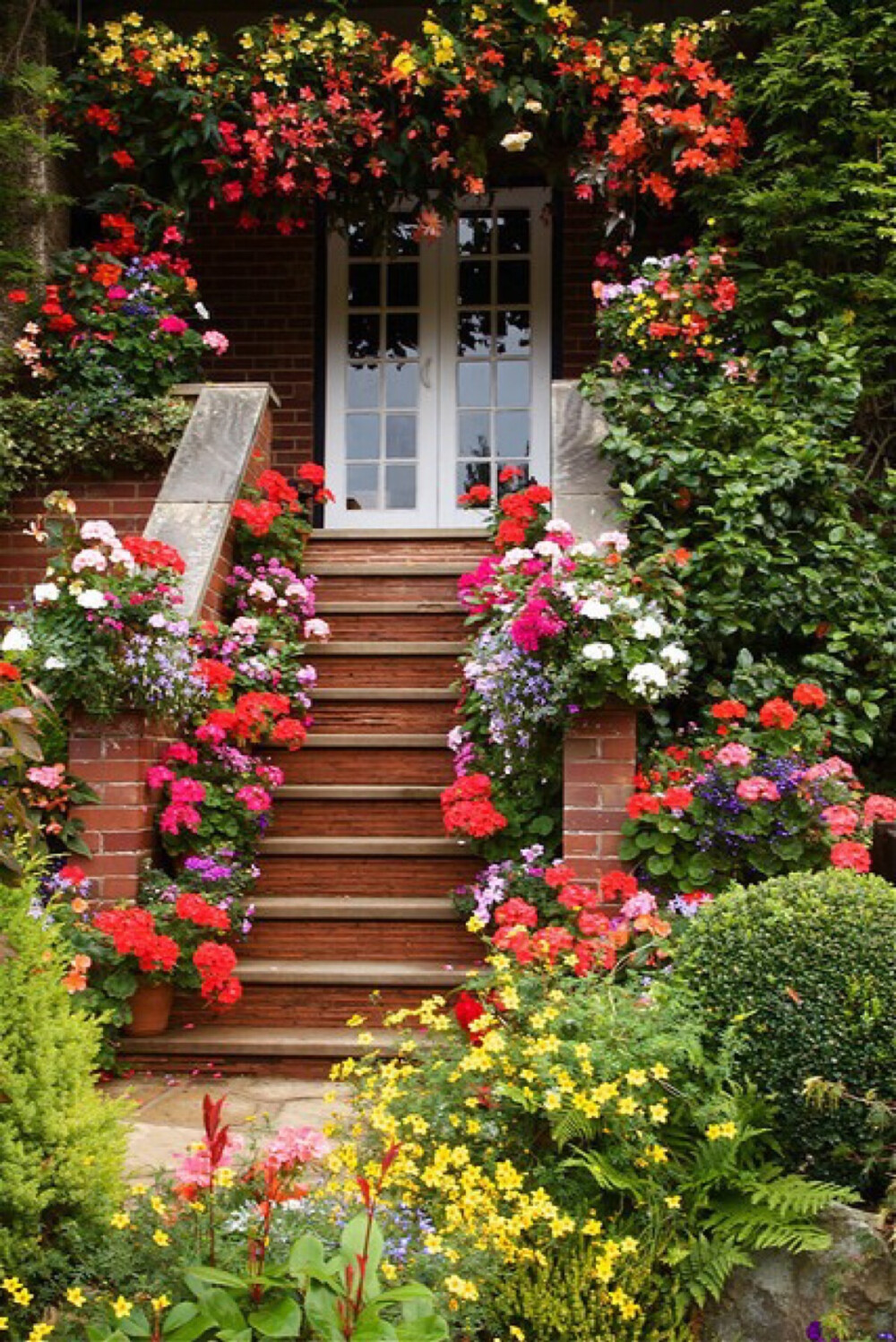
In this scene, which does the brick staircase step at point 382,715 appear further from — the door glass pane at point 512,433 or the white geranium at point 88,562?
the door glass pane at point 512,433

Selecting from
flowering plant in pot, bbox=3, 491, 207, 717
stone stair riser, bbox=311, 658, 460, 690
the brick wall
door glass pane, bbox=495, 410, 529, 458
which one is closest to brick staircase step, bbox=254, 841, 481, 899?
flowering plant in pot, bbox=3, 491, 207, 717

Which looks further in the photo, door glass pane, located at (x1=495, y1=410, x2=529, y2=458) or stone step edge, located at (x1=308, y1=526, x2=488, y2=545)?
door glass pane, located at (x1=495, y1=410, x2=529, y2=458)

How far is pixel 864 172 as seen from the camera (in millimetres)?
5934

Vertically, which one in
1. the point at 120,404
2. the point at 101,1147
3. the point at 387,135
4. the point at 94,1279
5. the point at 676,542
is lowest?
the point at 94,1279

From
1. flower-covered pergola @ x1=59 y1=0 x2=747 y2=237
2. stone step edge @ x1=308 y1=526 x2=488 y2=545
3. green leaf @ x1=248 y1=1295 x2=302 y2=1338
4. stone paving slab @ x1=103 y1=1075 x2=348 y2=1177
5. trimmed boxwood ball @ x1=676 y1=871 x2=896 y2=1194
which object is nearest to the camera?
green leaf @ x1=248 y1=1295 x2=302 y2=1338

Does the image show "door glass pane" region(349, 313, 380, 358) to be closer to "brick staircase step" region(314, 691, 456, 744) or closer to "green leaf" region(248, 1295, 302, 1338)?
"brick staircase step" region(314, 691, 456, 744)

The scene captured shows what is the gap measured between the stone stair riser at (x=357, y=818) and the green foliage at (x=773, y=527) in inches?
46.1

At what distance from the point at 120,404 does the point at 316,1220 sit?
14.8 ft

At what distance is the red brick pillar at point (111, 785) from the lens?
4.32 meters

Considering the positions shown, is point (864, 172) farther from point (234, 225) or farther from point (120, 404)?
point (234, 225)

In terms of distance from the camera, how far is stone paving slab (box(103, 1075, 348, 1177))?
10.6 feet

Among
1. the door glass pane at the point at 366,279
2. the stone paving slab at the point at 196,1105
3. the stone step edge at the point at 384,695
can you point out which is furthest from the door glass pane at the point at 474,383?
the stone paving slab at the point at 196,1105

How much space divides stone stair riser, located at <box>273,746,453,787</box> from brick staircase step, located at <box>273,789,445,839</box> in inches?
6.3

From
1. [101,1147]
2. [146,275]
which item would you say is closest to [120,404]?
[146,275]
